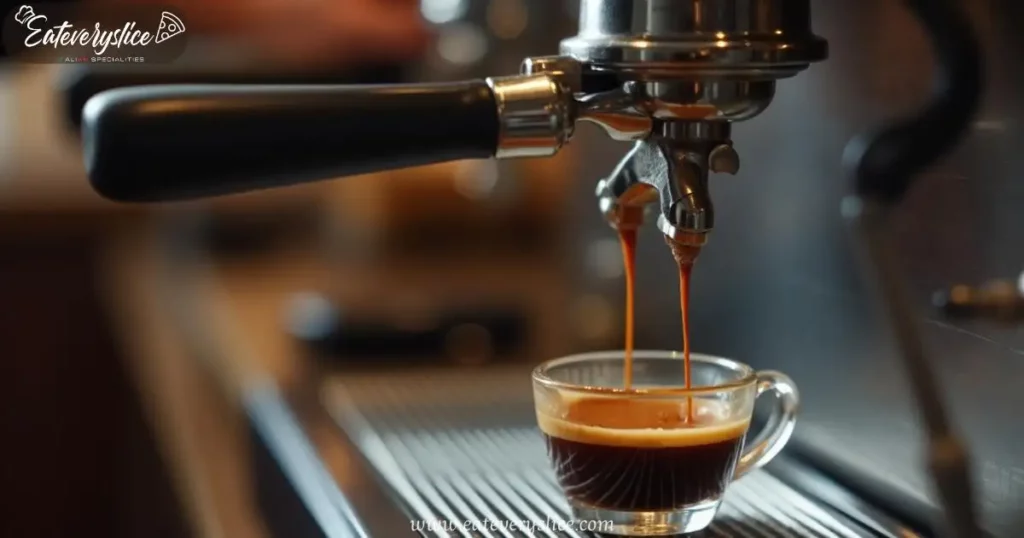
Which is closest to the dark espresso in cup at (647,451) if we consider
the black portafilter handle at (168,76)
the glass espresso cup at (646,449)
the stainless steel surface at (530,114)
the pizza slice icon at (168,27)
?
the glass espresso cup at (646,449)

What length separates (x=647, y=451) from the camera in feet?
1.44

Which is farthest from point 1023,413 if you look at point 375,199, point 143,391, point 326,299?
point 375,199

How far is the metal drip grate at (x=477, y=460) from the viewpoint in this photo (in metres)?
0.48

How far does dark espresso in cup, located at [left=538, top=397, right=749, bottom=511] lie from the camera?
1.45 ft

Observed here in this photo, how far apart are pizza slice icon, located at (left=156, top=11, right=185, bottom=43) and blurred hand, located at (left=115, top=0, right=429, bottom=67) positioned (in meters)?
0.23

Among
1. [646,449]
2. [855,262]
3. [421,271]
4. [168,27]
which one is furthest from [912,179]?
[421,271]

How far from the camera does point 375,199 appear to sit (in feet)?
4.81

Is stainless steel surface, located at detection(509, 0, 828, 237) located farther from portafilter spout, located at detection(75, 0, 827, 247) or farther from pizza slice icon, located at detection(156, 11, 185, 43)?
pizza slice icon, located at detection(156, 11, 185, 43)

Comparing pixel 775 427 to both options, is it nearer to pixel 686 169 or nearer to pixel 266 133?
pixel 686 169

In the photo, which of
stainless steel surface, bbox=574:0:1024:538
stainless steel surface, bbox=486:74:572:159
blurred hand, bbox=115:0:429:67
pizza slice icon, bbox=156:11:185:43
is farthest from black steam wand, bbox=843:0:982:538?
blurred hand, bbox=115:0:429:67

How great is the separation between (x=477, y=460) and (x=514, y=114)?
215 mm

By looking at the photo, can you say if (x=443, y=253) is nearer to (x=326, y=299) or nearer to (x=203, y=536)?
(x=326, y=299)

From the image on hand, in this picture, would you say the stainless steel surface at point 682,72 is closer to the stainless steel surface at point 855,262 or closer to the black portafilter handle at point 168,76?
the stainless steel surface at point 855,262

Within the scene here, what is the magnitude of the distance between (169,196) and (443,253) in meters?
1.07
